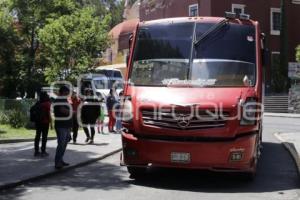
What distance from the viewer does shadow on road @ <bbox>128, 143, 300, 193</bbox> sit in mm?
10547

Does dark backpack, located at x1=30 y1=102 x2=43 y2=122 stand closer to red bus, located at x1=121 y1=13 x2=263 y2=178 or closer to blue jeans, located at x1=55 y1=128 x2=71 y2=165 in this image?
blue jeans, located at x1=55 y1=128 x2=71 y2=165

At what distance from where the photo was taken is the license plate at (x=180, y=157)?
1017cm

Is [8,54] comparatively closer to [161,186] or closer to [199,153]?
[161,186]

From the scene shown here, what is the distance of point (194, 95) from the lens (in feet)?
34.0

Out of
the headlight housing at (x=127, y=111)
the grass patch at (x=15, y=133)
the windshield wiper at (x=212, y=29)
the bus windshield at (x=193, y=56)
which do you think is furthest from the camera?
the grass patch at (x=15, y=133)

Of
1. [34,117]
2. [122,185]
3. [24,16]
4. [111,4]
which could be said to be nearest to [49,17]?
[24,16]

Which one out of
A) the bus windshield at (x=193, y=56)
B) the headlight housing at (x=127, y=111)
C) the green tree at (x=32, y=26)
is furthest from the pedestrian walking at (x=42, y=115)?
the green tree at (x=32, y=26)

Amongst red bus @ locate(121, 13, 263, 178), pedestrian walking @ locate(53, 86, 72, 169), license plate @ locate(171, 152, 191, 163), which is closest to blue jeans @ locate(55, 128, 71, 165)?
pedestrian walking @ locate(53, 86, 72, 169)

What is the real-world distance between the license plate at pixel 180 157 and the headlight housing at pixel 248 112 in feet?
3.48

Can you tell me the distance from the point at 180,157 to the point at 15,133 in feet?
41.2

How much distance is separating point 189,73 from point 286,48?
112ft

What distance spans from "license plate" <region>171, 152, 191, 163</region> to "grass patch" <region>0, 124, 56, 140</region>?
415 inches

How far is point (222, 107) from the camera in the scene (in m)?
10.1

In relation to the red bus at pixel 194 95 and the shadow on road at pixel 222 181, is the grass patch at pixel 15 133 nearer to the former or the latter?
the shadow on road at pixel 222 181
